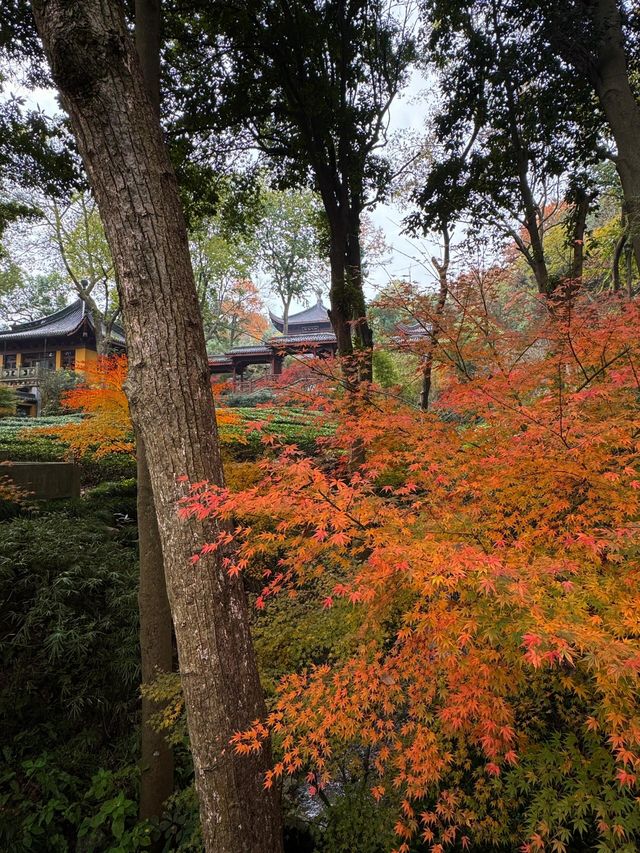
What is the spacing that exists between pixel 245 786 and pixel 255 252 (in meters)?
23.3

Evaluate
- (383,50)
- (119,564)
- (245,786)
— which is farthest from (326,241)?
(245,786)

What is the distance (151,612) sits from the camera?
297 cm

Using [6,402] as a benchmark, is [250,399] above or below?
below

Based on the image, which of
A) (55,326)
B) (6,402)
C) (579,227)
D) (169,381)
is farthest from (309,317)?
(169,381)

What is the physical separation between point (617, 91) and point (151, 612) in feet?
23.7

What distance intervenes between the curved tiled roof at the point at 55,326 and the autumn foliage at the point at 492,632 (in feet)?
67.6

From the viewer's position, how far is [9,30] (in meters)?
4.52

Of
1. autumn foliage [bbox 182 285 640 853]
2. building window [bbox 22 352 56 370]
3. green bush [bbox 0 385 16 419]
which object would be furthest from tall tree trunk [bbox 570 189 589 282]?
building window [bbox 22 352 56 370]

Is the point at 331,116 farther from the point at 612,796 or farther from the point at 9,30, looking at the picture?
the point at 612,796

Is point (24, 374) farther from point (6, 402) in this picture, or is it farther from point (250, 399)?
point (250, 399)

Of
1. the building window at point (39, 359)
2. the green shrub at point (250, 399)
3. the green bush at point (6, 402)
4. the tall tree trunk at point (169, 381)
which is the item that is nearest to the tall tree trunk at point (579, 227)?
the tall tree trunk at point (169, 381)

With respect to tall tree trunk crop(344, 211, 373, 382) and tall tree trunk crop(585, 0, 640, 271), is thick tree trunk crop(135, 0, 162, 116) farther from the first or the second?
tall tree trunk crop(585, 0, 640, 271)

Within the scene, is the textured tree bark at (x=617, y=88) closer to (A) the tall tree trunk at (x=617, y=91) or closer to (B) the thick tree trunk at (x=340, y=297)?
(A) the tall tree trunk at (x=617, y=91)

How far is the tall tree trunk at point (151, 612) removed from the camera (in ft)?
9.68
